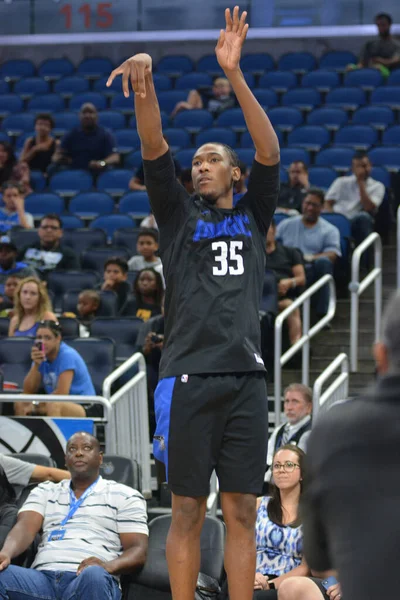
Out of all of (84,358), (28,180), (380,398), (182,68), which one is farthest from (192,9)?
(380,398)

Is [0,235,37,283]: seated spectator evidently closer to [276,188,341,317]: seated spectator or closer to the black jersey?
[276,188,341,317]: seated spectator

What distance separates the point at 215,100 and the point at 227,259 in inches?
412

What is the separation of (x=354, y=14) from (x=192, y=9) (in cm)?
241

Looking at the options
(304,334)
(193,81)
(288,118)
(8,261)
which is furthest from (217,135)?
(304,334)

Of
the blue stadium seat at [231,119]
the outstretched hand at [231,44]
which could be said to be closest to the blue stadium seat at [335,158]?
the blue stadium seat at [231,119]

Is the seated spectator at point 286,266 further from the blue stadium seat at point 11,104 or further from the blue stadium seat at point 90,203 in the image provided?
the blue stadium seat at point 11,104

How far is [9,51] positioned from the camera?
55.9 ft

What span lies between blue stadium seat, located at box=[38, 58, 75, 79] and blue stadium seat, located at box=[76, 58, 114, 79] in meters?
0.15

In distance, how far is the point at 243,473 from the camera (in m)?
3.60

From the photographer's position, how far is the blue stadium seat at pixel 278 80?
1404 centimetres

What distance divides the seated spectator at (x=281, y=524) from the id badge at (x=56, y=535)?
3.33 ft

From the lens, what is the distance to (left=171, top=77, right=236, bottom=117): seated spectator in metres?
13.6

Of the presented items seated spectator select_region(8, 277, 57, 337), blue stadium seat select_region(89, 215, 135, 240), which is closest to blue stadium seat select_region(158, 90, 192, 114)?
blue stadium seat select_region(89, 215, 135, 240)

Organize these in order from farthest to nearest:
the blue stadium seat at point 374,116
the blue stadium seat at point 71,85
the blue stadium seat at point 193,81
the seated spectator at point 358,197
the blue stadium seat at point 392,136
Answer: the blue stadium seat at point 71,85 < the blue stadium seat at point 193,81 < the blue stadium seat at point 374,116 < the blue stadium seat at point 392,136 < the seated spectator at point 358,197
